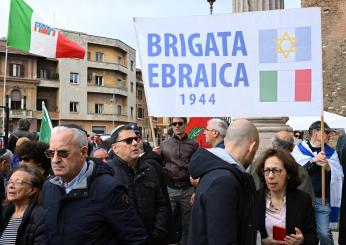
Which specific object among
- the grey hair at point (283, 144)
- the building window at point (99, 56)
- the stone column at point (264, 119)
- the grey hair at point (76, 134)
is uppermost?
the building window at point (99, 56)

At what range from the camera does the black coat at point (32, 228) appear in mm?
2869

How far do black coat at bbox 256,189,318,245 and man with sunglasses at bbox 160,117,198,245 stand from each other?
2.96m

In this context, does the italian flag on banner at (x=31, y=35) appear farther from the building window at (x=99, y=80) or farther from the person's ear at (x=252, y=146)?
the building window at (x=99, y=80)

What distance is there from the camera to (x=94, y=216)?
2.68 metres

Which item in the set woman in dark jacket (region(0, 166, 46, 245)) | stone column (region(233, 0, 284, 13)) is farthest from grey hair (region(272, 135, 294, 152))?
stone column (region(233, 0, 284, 13))

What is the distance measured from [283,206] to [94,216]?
5.12 feet

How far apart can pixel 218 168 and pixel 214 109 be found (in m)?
2.17

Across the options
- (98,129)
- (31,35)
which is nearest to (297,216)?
(31,35)

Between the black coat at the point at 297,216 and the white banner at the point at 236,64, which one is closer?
the black coat at the point at 297,216

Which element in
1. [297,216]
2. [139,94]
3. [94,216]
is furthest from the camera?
[139,94]

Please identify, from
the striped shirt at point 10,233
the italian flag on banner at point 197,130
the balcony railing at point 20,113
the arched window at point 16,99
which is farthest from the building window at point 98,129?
the striped shirt at point 10,233

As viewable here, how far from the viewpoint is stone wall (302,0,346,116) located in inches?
1139

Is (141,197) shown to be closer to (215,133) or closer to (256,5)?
(215,133)

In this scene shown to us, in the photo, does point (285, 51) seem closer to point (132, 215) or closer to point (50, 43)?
point (132, 215)
